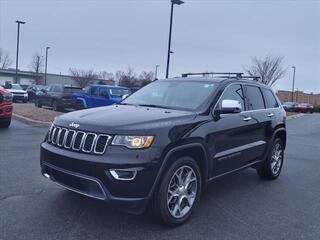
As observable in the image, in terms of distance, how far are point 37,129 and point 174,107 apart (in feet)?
28.3

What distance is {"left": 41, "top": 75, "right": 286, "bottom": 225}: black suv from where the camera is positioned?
152 inches

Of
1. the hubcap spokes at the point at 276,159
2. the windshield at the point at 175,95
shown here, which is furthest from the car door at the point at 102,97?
the windshield at the point at 175,95

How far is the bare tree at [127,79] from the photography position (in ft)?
164

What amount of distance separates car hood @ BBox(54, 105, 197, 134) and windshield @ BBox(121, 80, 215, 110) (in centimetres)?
35

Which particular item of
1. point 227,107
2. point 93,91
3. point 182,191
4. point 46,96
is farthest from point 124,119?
point 46,96

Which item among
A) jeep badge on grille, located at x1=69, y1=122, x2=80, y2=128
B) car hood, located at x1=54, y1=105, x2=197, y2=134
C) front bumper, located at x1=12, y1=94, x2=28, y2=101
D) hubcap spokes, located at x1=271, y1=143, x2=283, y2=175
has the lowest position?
hubcap spokes, located at x1=271, y1=143, x2=283, y2=175

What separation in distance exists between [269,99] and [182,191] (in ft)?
10.6

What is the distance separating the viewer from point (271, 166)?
21.9ft

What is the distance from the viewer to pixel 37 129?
12.5 meters

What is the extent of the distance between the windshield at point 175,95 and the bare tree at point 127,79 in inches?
1658

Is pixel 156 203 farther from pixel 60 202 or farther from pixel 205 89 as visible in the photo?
pixel 205 89

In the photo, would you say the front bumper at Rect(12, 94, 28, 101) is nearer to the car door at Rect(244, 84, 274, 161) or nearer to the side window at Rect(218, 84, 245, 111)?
the car door at Rect(244, 84, 274, 161)

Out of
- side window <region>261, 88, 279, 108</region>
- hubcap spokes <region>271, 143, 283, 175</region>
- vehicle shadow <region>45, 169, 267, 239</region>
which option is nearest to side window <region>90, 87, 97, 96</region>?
side window <region>261, 88, 279, 108</region>

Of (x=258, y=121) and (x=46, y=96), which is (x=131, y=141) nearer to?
(x=258, y=121)
